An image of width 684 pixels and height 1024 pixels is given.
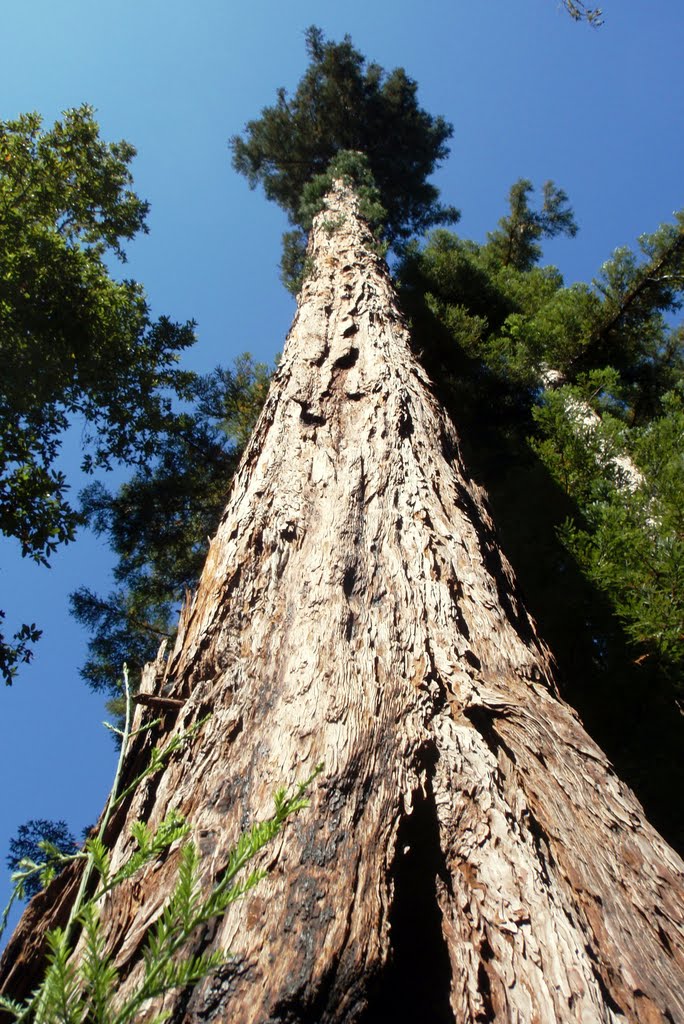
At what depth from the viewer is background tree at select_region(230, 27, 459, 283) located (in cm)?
1113

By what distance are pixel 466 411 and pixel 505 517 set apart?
1.87 meters

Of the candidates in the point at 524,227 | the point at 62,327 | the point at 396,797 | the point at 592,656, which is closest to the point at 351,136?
the point at 524,227

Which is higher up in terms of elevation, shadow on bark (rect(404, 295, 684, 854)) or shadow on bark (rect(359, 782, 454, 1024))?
shadow on bark (rect(404, 295, 684, 854))

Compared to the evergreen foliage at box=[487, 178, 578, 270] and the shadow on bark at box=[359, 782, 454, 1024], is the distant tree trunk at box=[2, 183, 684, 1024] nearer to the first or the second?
the shadow on bark at box=[359, 782, 454, 1024]

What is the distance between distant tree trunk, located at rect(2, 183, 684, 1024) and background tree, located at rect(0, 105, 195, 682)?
3.48 m

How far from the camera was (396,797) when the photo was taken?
5.13 ft

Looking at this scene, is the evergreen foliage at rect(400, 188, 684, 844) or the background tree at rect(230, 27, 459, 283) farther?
the background tree at rect(230, 27, 459, 283)

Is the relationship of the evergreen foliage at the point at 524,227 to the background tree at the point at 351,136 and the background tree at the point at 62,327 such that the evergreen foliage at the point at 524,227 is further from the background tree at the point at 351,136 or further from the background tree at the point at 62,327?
the background tree at the point at 62,327

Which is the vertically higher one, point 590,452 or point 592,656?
point 590,452

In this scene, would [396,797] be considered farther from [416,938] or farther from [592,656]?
[592,656]

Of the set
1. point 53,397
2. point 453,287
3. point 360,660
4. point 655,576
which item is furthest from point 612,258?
point 360,660

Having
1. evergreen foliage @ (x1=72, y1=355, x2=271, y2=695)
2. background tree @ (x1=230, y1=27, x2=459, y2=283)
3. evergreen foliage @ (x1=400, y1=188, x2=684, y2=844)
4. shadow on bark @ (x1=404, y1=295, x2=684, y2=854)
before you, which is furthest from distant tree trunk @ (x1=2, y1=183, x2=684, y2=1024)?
background tree @ (x1=230, y1=27, x2=459, y2=283)

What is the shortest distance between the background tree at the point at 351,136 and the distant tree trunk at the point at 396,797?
994 cm

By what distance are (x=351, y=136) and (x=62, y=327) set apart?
724 cm
